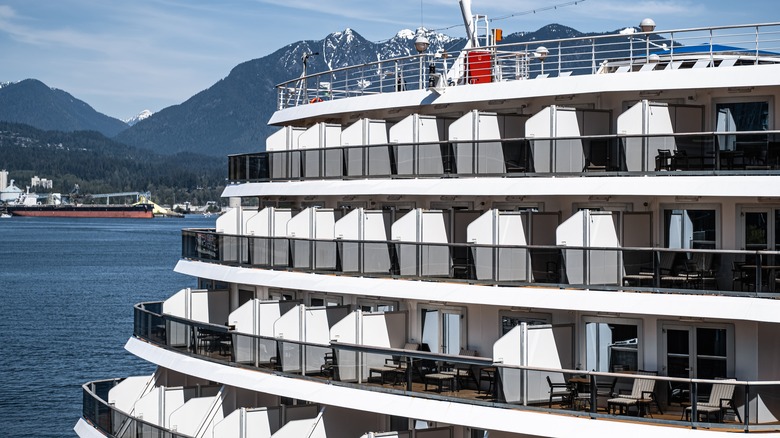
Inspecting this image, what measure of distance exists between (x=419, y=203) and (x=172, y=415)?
26.7ft

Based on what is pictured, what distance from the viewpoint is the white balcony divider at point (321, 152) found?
1213 inches

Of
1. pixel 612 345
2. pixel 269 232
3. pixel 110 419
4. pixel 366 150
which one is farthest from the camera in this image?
pixel 110 419

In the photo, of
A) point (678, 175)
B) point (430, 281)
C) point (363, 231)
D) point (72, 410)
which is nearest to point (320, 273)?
point (363, 231)

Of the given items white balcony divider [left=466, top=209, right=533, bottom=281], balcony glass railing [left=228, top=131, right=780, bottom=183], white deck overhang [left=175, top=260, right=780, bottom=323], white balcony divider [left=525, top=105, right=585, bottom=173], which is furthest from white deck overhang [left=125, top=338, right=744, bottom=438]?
white balcony divider [left=525, top=105, right=585, bottom=173]

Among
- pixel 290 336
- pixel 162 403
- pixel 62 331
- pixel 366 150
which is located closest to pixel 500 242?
pixel 366 150

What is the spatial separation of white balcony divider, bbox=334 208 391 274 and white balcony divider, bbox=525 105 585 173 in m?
4.13

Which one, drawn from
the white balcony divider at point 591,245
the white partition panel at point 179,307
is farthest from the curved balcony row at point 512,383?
the white partition panel at point 179,307

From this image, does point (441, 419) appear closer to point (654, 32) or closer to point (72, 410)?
point (654, 32)

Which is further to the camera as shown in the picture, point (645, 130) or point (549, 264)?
point (549, 264)

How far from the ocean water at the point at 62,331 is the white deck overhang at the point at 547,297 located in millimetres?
33687

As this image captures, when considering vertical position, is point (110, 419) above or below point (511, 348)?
below

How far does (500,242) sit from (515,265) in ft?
3.07

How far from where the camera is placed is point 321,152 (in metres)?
31.1

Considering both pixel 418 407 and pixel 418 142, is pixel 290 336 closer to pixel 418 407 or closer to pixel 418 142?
pixel 418 407
